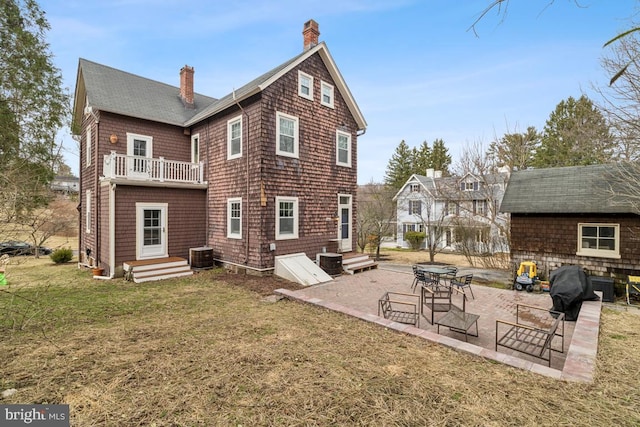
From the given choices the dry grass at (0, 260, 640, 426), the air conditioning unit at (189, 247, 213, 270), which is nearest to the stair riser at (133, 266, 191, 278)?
the air conditioning unit at (189, 247, 213, 270)

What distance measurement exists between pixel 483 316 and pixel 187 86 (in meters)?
16.5

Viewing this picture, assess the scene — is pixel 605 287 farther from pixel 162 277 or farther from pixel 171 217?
pixel 171 217

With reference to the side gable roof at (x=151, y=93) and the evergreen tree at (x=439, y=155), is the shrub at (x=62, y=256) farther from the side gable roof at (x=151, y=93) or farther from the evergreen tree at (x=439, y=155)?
the evergreen tree at (x=439, y=155)

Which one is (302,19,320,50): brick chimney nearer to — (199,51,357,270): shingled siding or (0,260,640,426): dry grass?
(199,51,357,270): shingled siding

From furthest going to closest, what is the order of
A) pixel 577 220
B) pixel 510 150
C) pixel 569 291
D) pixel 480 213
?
pixel 480 213, pixel 510 150, pixel 577 220, pixel 569 291

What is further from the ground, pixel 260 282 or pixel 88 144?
pixel 88 144

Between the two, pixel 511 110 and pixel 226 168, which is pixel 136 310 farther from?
pixel 511 110

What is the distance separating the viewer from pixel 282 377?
153 inches

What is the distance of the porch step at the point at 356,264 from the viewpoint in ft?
39.4

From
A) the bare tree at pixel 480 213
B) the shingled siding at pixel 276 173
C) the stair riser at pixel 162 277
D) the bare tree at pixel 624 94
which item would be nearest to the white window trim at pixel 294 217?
the shingled siding at pixel 276 173

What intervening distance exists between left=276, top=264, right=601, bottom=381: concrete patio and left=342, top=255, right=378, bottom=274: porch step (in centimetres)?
34

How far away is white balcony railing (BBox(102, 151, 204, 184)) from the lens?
10.7m

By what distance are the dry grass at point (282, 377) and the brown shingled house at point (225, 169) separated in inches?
206

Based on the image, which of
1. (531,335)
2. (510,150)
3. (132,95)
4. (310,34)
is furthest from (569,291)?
(132,95)
